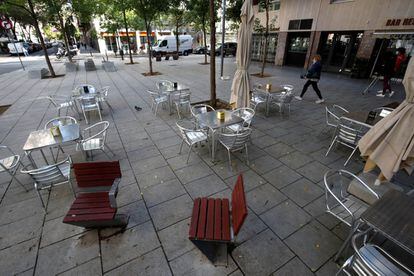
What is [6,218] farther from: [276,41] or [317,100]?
[276,41]

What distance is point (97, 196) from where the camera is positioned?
8.47ft

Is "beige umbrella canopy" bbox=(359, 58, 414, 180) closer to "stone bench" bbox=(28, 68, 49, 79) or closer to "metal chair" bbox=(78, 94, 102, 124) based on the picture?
"metal chair" bbox=(78, 94, 102, 124)

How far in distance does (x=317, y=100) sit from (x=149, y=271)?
771 cm

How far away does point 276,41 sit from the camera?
16828mm

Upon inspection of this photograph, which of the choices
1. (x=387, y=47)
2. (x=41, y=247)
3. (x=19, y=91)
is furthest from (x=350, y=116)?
(x=19, y=91)

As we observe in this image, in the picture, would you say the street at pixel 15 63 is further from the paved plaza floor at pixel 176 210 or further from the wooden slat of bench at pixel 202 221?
the wooden slat of bench at pixel 202 221

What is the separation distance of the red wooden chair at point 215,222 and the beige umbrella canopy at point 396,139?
1.92 metres

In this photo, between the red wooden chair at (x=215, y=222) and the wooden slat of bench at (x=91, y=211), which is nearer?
the red wooden chair at (x=215, y=222)

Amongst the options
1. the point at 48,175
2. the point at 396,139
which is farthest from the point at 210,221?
the point at 396,139

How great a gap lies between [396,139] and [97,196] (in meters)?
3.77

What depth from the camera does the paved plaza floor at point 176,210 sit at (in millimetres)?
2238

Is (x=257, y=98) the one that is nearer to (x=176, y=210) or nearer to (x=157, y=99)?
(x=157, y=99)

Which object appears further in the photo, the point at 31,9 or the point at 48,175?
the point at 31,9

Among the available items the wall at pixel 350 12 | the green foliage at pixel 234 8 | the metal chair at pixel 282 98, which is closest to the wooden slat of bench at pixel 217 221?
the metal chair at pixel 282 98
